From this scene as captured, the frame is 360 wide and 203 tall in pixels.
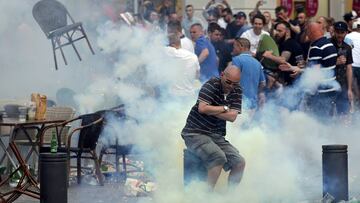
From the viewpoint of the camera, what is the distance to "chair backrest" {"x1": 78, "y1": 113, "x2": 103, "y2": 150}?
1246 centimetres

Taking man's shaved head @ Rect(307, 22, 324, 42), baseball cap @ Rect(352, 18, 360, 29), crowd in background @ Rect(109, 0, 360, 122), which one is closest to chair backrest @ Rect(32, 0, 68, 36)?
crowd in background @ Rect(109, 0, 360, 122)

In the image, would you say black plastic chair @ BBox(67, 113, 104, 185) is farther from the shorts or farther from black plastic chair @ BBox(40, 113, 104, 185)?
the shorts

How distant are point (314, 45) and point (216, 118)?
3863 millimetres

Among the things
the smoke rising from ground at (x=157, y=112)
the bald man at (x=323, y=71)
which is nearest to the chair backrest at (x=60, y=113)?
the smoke rising from ground at (x=157, y=112)

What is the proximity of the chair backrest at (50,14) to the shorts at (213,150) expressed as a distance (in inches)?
157

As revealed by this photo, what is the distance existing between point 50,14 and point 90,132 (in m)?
2.34

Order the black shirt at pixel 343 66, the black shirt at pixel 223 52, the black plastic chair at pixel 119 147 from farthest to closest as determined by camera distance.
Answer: the black shirt at pixel 223 52 < the black shirt at pixel 343 66 < the black plastic chair at pixel 119 147

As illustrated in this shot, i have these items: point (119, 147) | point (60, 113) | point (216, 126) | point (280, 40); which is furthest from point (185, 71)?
point (280, 40)

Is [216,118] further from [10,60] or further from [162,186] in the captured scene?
[10,60]

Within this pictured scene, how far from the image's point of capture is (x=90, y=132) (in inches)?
491

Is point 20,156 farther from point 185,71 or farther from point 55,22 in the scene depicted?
point 55,22

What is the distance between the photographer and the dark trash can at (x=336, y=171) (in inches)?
410

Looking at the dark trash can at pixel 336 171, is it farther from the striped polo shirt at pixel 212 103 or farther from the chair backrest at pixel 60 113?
the chair backrest at pixel 60 113

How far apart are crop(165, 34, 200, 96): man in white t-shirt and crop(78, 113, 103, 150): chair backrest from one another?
102 cm
